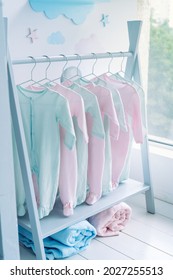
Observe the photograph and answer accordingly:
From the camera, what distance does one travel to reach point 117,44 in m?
2.28

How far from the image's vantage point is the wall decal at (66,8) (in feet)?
6.07

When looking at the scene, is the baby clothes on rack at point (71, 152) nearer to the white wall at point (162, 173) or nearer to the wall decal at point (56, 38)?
the wall decal at point (56, 38)

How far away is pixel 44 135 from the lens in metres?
1.53

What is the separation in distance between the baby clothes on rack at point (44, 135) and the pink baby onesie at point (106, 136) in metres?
0.21

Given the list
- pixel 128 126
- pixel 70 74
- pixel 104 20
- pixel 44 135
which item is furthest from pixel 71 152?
pixel 104 20

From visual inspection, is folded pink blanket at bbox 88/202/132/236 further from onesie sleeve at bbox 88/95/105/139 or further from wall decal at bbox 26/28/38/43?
wall decal at bbox 26/28/38/43

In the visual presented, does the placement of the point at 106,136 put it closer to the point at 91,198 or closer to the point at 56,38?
the point at 91,198

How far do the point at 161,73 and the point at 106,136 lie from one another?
2.98ft

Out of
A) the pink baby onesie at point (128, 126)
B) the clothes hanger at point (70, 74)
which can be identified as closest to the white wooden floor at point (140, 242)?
the pink baby onesie at point (128, 126)

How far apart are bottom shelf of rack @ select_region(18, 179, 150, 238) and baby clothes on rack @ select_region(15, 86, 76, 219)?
60 millimetres

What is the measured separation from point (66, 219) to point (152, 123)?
1.15m

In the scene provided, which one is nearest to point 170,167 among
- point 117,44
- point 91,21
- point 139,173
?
point 139,173

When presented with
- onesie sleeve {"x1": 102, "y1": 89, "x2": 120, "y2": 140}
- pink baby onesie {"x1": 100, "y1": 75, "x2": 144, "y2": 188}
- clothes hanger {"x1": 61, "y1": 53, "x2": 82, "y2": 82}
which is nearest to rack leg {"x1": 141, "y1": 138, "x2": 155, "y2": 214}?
pink baby onesie {"x1": 100, "y1": 75, "x2": 144, "y2": 188}

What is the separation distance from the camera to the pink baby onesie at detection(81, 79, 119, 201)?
1.66m
